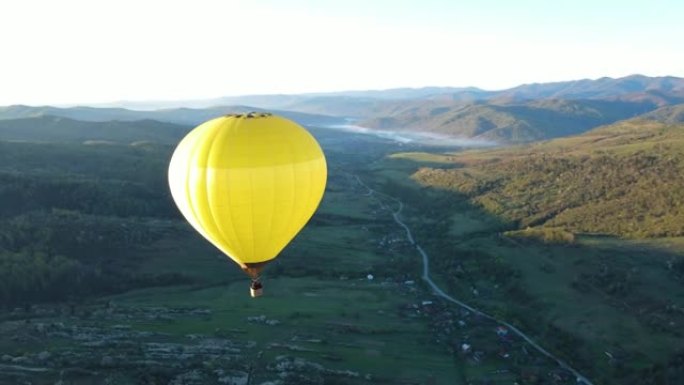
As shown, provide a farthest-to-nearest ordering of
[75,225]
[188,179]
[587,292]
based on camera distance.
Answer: [75,225] < [587,292] < [188,179]

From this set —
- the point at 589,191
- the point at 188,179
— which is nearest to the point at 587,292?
the point at 589,191

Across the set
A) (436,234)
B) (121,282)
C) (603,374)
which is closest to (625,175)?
(436,234)

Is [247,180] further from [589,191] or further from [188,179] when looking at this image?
[589,191]

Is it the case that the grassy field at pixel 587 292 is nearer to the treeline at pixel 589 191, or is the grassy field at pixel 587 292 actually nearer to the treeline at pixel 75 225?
the treeline at pixel 589 191

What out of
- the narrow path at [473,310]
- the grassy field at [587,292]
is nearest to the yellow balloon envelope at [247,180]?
the narrow path at [473,310]

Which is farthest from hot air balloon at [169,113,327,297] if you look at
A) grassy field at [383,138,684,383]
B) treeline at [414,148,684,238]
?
treeline at [414,148,684,238]

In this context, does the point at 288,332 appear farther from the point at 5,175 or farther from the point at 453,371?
the point at 5,175
